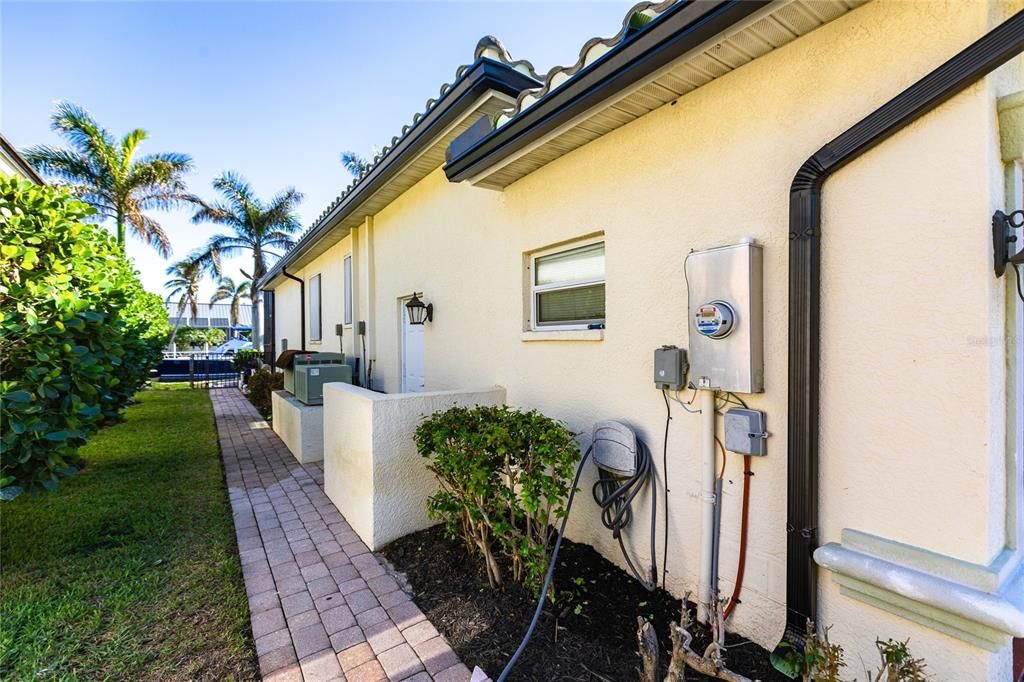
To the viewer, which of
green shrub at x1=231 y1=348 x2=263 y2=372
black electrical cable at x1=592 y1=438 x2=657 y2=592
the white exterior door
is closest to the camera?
black electrical cable at x1=592 y1=438 x2=657 y2=592

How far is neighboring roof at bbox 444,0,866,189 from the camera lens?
2520 millimetres

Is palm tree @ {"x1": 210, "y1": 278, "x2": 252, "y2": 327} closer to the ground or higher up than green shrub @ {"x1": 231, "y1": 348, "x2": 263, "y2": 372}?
higher up

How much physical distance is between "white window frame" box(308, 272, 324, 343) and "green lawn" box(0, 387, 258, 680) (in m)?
6.60

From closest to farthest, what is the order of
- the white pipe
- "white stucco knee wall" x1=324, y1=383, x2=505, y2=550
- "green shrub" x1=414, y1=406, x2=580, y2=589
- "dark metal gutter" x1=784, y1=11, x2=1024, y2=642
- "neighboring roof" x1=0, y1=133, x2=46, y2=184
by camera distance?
"dark metal gutter" x1=784, y1=11, x2=1024, y2=642 < the white pipe < "green shrub" x1=414, y1=406, x2=580, y2=589 < "white stucco knee wall" x1=324, y1=383, x2=505, y2=550 < "neighboring roof" x1=0, y1=133, x2=46, y2=184

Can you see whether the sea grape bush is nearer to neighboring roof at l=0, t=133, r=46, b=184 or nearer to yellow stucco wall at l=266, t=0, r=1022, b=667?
yellow stucco wall at l=266, t=0, r=1022, b=667

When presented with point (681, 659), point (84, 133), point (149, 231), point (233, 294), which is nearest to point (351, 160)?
point (149, 231)

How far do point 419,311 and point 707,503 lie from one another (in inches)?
197

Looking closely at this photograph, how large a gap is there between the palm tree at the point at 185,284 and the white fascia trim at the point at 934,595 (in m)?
31.5

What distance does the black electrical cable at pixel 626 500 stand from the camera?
362 centimetres

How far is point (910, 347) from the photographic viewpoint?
2338mm

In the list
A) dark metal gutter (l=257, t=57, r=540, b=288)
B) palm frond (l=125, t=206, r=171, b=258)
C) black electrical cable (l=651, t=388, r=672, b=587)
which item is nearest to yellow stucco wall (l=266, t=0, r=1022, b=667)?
black electrical cable (l=651, t=388, r=672, b=587)

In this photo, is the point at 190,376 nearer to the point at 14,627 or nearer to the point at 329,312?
the point at 329,312

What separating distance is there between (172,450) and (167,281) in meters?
37.8

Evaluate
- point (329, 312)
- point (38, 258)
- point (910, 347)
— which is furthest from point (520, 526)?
point (329, 312)
